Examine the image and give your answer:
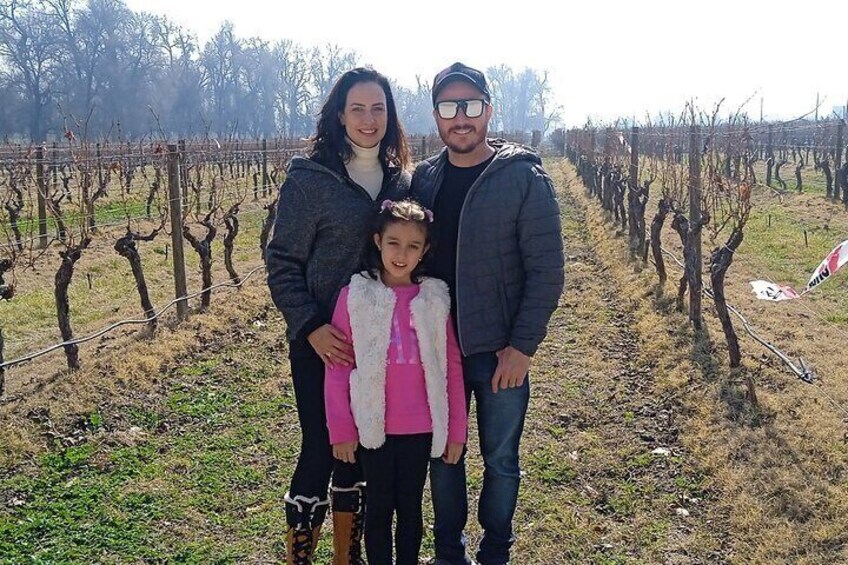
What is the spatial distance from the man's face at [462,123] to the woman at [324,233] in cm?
20

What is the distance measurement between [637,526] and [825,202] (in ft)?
43.1

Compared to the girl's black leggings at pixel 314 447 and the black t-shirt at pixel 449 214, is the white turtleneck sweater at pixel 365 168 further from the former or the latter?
the girl's black leggings at pixel 314 447

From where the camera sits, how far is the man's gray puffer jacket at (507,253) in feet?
7.04

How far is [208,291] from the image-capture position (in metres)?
7.02

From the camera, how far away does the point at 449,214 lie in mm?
2238

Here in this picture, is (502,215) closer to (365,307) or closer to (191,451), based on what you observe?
(365,307)

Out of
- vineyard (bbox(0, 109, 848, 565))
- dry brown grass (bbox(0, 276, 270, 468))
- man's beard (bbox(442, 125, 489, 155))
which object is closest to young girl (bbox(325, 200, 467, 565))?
man's beard (bbox(442, 125, 489, 155))

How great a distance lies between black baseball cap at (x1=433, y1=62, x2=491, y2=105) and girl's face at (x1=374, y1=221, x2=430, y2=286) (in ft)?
1.41

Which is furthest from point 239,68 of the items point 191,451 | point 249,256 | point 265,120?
point 191,451

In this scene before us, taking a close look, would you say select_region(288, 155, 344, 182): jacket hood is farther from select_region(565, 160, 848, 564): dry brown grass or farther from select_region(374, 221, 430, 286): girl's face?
select_region(565, 160, 848, 564): dry brown grass

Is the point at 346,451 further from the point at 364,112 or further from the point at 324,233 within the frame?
the point at 364,112

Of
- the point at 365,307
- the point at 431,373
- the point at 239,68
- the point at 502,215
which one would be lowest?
the point at 431,373

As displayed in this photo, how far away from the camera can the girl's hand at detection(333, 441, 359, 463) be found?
2141mm

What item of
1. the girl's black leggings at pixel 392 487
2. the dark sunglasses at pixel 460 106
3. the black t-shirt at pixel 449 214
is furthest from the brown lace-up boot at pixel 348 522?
the dark sunglasses at pixel 460 106
